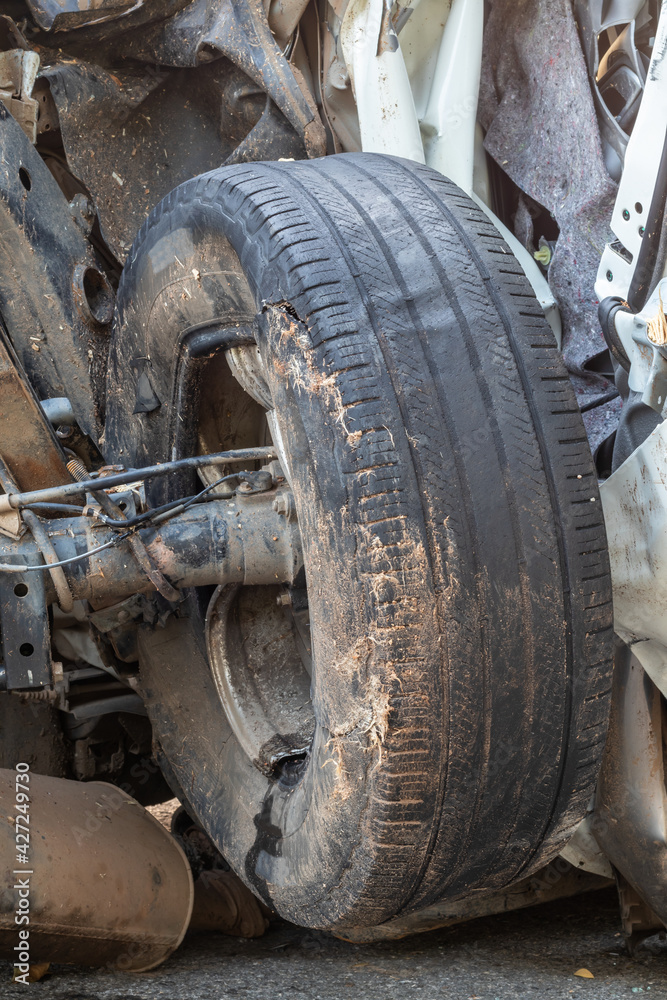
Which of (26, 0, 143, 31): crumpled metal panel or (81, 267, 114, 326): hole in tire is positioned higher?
(26, 0, 143, 31): crumpled metal panel

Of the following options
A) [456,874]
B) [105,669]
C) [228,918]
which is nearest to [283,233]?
[456,874]

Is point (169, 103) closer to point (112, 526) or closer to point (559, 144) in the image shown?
point (559, 144)

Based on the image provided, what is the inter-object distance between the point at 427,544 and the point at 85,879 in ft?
3.39

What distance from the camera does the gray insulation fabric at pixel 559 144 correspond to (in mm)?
1994

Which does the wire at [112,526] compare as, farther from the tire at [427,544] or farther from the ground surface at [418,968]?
the ground surface at [418,968]

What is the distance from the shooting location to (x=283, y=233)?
5.22 ft

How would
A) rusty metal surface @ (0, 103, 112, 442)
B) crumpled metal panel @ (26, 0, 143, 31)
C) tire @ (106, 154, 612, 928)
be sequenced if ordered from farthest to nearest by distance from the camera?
crumpled metal panel @ (26, 0, 143, 31) < rusty metal surface @ (0, 103, 112, 442) < tire @ (106, 154, 612, 928)

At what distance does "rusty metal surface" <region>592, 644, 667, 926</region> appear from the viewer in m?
1.77

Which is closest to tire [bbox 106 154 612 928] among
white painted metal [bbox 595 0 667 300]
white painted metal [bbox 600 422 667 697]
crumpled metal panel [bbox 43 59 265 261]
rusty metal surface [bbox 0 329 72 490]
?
white painted metal [bbox 600 422 667 697]

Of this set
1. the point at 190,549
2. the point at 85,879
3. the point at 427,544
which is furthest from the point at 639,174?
the point at 85,879

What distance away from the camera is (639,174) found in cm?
165

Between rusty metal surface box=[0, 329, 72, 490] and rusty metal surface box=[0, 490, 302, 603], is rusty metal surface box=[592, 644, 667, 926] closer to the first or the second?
rusty metal surface box=[0, 490, 302, 603]

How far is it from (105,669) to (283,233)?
1.31 m

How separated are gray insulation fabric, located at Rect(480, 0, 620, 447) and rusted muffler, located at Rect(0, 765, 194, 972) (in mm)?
1244
